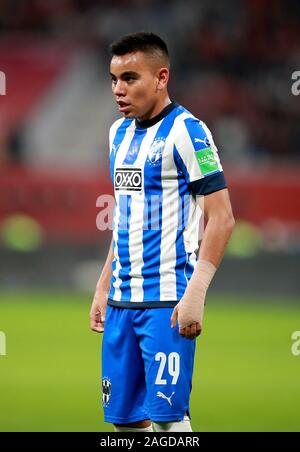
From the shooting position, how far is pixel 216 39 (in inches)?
803

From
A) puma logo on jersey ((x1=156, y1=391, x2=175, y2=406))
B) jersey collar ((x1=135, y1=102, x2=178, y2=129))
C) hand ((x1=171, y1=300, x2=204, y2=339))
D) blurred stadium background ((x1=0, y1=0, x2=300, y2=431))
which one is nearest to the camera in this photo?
hand ((x1=171, y1=300, x2=204, y2=339))

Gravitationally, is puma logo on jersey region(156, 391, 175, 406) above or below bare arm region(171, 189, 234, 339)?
below

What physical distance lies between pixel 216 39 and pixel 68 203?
575cm

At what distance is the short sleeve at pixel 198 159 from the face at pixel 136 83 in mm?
234

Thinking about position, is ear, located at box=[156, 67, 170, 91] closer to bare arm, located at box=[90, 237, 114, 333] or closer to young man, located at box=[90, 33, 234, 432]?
young man, located at box=[90, 33, 234, 432]

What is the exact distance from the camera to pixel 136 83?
16.0ft

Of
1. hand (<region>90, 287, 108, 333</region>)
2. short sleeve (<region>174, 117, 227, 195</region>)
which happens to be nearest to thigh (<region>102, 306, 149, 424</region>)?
hand (<region>90, 287, 108, 333</region>)

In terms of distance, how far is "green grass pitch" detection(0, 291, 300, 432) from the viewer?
7223 millimetres

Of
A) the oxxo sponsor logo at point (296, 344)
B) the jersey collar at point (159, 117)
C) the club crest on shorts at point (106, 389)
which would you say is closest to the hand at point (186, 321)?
the club crest on shorts at point (106, 389)

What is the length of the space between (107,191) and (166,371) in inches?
452

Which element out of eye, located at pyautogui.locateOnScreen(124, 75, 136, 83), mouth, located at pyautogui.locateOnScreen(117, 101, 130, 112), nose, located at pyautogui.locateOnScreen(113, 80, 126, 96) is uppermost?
eye, located at pyautogui.locateOnScreen(124, 75, 136, 83)

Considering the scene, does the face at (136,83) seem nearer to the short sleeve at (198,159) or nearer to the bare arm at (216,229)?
the short sleeve at (198,159)

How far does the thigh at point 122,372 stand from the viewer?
4.84 meters

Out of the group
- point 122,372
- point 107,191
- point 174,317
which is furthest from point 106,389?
point 107,191
